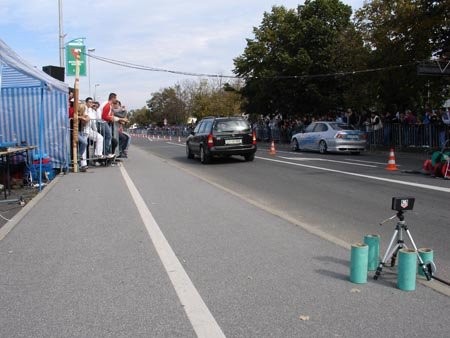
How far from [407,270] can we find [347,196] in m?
5.92

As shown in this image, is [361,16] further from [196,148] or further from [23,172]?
[23,172]

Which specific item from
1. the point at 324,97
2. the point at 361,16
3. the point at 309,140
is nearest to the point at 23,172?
the point at 309,140

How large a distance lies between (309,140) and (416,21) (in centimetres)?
696

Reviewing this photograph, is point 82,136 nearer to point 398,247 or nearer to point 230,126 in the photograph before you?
point 230,126

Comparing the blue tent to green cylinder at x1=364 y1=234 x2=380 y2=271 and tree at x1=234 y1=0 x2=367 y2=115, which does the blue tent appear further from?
tree at x1=234 y1=0 x2=367 y2=115

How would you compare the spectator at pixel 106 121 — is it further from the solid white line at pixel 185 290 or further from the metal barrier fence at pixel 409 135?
the metal barrier fence at pixel 409 135

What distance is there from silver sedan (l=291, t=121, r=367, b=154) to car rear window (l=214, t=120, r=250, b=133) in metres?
5.54

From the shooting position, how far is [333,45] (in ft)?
127

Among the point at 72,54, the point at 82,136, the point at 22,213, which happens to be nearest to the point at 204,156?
the point at 82,136

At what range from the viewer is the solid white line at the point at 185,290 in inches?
157

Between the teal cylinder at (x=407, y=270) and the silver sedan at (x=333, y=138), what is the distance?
61.7ft

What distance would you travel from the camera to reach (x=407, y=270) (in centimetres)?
473

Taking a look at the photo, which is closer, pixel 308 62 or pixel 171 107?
pixel 308 62

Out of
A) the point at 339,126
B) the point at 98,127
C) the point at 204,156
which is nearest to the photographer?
the point at 98,127
